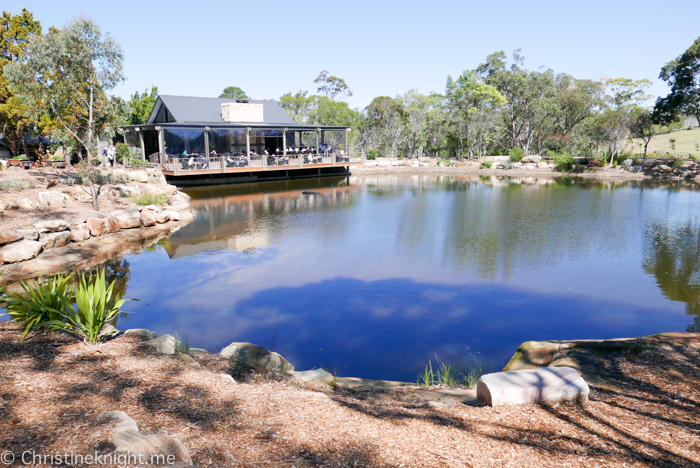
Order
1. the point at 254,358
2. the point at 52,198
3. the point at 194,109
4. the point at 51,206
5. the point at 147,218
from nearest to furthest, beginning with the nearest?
the point at 254,358, the point at 51,206, the point at 52,198, the point at 147,218, the point at 194,109

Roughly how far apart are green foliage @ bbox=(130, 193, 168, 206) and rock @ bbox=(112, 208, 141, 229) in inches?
70.4

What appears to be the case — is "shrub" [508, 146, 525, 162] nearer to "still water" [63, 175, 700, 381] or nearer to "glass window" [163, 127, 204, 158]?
"still water" [63, 175, 700, 381]

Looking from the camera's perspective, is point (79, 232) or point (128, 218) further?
point (128, 218)

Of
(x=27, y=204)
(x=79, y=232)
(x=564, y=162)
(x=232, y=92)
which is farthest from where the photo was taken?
(x=232, y=92)

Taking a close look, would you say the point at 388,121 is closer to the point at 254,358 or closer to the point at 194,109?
the point at 194,109

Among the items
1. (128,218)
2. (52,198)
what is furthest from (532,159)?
(52,198)

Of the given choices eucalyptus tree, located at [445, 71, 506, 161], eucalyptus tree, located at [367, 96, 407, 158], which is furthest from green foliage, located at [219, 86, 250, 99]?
eucalyptus tree, located at [445, 71, 506, 161]

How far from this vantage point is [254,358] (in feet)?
18.4

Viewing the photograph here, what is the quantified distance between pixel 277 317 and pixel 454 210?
1255 centimetres

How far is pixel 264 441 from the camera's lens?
10.6ft

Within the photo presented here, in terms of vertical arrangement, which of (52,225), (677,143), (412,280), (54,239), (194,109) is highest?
(194,109)

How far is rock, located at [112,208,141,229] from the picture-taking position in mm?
14691

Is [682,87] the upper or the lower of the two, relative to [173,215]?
upper

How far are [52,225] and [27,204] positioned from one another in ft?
7.86
